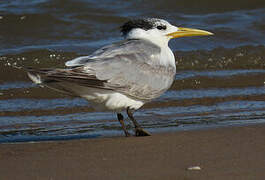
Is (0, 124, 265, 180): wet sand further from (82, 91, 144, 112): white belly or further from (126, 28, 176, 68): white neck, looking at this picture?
(126, 28, 176, 68): white neck

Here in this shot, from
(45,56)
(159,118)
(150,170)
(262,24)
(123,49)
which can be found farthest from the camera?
(262,24)

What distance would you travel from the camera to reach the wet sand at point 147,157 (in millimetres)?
3912

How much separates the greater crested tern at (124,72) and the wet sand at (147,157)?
445 mm

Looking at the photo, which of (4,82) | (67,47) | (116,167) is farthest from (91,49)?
(116,167)

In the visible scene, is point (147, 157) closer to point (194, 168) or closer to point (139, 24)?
point (194, 168)

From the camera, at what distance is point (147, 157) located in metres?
4.38

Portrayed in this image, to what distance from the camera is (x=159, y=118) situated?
6652 millimetres

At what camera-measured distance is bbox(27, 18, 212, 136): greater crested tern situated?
5.00 m

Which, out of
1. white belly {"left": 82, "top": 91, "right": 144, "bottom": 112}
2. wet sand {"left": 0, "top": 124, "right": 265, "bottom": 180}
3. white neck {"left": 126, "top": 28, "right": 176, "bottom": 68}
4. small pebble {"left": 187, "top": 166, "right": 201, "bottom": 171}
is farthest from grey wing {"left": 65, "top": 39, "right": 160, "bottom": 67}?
small pebble {"left": 187, "top": 166, "right": 201, "bottom": 171}

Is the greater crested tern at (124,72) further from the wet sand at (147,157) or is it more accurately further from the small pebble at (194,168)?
the small pebble at (194,168)

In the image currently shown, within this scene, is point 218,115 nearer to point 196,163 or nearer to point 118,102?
point 118,102

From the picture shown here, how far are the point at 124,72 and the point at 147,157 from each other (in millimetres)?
1244

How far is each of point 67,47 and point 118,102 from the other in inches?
168

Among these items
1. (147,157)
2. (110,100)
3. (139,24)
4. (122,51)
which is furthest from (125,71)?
(147,157)
